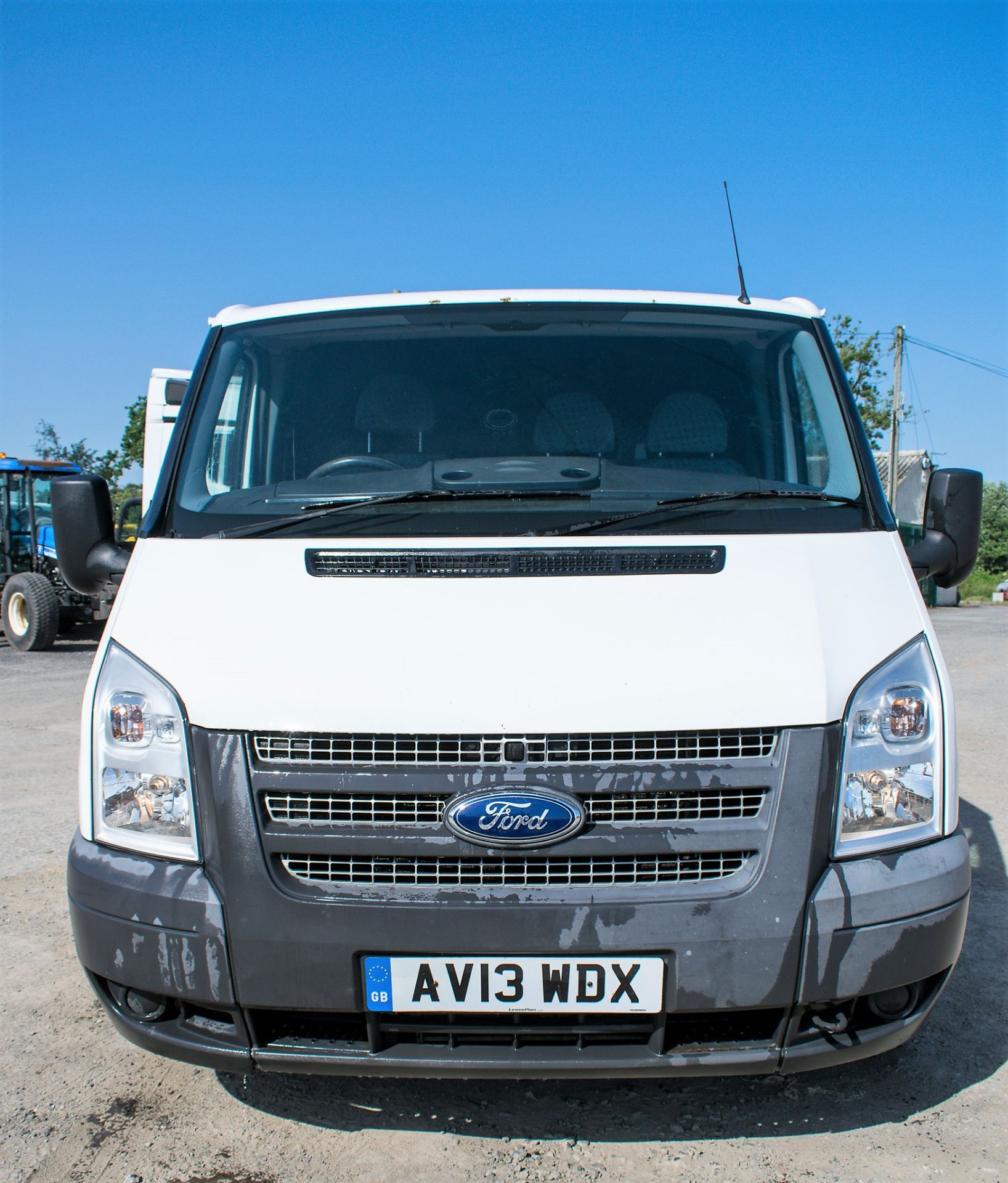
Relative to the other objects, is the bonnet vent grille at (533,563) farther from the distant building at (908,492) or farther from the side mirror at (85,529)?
the distant building at (908,492)

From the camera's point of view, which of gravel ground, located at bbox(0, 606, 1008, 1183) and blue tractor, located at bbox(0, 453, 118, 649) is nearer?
gravel ground, located at bbox(0, 606, 1008, 1183)

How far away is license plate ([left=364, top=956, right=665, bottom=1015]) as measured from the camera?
220 cm

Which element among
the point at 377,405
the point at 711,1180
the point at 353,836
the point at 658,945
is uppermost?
the point at 377,405

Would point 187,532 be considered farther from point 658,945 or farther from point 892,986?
point 892,986

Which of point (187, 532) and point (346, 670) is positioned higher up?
point (187, 532)

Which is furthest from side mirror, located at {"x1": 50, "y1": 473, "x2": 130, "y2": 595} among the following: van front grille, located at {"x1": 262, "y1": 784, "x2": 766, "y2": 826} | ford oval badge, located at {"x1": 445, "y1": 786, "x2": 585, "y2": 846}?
ford oval badge, located at {"x1": 445, "y1": 786, "x2": 585, "y2": 846}

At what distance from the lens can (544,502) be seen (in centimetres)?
274

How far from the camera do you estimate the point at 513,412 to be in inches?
127

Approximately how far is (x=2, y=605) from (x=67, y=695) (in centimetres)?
548

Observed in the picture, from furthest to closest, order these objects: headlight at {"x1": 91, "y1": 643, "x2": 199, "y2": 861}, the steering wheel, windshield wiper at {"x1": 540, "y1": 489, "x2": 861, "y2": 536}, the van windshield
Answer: the steering wheel, the van windshield, windshield wiper at {"x1": 540, "y1": 489, "x2": 861, "y2": 536}, headlight at {"x1": 91, "y1": 643, "x2": 199, "y2": 861}

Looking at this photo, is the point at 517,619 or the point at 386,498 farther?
the point at 386,498

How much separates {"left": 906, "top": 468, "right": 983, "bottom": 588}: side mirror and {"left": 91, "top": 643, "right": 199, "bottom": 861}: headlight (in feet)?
6.93

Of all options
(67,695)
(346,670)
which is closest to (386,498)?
(346,670)

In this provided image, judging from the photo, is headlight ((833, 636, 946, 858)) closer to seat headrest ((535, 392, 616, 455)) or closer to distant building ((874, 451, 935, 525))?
seat headrest ((535, 392, 616, 455))
